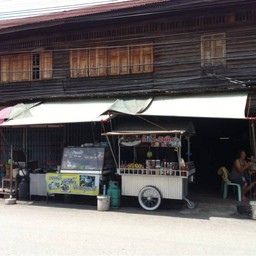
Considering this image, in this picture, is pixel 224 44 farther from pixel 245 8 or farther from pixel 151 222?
pixel 151 222

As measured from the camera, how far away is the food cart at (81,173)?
10445 mm

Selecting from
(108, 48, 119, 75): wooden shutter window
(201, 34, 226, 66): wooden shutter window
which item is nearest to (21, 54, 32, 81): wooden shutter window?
(108, 48, 119, 75): wooden shutter window

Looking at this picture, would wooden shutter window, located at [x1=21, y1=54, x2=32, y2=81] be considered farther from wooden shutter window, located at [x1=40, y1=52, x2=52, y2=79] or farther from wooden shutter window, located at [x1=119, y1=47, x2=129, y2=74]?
wooden shutter window, located at [x1=119, y1=47, x2=129, y2=74]

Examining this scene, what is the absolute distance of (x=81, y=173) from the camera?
1061 cm

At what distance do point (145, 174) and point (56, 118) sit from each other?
3.37 m

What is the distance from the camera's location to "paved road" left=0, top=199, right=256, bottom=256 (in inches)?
231

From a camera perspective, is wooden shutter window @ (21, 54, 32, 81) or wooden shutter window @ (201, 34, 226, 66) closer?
wooden shutter window @ (201, 34, 226, 66)

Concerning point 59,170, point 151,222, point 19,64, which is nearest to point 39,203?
point 59,170

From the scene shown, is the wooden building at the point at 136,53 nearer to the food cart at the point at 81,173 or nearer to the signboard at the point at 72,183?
the food cart at the point at 81,173

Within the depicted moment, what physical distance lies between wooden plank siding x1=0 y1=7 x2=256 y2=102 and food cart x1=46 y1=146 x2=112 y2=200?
8.55ft

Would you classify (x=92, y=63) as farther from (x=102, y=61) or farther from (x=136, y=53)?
(x=136, y=53)

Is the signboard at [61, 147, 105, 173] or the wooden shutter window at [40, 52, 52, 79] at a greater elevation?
the wooden shutter window at [40, 52, 52, 79]

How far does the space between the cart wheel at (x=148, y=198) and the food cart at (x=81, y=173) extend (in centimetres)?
134

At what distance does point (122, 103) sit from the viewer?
35.5 feet
